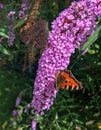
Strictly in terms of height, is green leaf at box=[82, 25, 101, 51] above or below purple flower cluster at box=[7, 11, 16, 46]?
below

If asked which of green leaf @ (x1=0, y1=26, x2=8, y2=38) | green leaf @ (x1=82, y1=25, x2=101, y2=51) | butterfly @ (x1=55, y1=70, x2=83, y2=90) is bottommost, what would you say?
butterfly @ (x1=55, y1=70, x2=83, y2=90)

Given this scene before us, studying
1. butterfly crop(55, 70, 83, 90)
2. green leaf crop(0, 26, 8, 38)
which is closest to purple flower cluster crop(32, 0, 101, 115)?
butterfly crop(55, 70, 83, 90)

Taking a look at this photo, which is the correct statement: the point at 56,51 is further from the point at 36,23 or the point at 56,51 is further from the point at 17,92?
the point at 17,92

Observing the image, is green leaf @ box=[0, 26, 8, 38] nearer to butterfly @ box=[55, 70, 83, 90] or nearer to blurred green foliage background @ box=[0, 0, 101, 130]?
blurred green foliage background @ box=[0, 0, 101, 130]

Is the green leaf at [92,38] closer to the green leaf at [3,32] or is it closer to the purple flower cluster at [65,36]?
the purple flower cluster at [65,36]

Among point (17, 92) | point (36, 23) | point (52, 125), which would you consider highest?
point (36, 23)

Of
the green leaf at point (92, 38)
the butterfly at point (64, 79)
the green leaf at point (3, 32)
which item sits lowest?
the butterfly at point (64, 79)

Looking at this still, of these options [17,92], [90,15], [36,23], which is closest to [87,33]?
[90,15]

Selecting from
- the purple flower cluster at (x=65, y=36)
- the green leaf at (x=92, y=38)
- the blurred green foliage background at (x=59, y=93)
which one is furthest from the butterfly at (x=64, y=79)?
the blurred green foliage background at (x=59, y=93)
